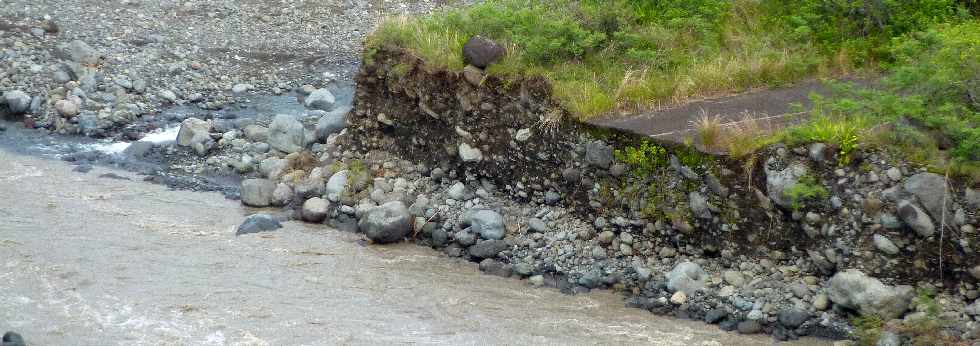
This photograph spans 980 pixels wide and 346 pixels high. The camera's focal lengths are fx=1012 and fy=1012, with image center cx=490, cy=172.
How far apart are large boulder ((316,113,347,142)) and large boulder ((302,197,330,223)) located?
7.16 feet

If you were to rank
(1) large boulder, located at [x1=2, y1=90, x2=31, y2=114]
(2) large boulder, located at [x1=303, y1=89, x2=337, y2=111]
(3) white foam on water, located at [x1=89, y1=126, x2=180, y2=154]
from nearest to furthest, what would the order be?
1. (3) white foam on water, located at [x1=89, y1=126, x2=180, y2=154]
2. (1) large boulder, located at [x1=2, y1=90, x2=31, y2=114]
3. (2) large boulder, located at [x1=303, y1=89, x2=337, y2=111]

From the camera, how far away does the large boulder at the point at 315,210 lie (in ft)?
38.0

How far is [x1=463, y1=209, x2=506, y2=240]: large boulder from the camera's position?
10.6 m

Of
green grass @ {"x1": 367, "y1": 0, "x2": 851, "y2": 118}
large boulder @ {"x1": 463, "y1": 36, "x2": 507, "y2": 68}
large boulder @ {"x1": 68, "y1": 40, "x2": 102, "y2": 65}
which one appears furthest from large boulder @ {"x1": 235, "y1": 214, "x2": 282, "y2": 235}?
large boulder @ {"x1": 68, "y1": 40, "x2": 102, "y2": 65}

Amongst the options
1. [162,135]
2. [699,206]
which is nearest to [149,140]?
[162,135]

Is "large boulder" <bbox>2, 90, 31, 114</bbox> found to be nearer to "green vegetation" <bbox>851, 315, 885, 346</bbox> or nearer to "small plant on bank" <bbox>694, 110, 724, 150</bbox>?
"small plant on bank" <bbox>694, 110, 724, 150</bbox>

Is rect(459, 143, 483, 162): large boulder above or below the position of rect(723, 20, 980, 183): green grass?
below

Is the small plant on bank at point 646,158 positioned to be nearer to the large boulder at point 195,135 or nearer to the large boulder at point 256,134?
the large boulder at point 256,134

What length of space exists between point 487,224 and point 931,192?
14.3 ft

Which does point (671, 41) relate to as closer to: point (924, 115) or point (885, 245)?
point (924, 115)

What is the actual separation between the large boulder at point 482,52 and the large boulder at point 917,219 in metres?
4.93

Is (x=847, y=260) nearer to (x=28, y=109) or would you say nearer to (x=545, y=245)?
(x=545, y=245)

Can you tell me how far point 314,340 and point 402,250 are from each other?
2.53 m

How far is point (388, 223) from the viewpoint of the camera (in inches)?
426
